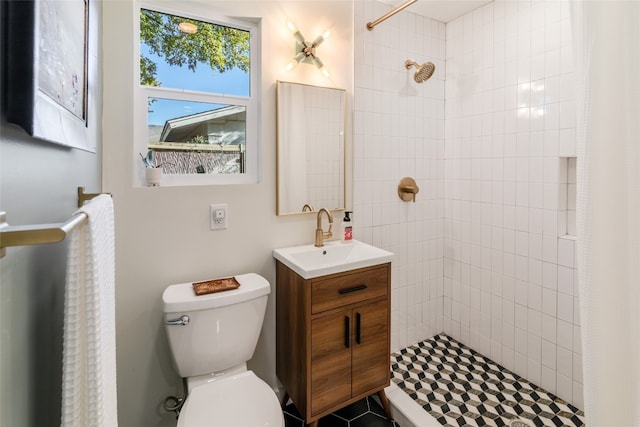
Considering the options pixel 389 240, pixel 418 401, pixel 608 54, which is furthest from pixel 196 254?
pixel 608 54

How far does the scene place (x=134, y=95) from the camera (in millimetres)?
1585

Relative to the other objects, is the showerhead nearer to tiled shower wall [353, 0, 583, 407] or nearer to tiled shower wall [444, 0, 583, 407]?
tiled shower wall [353, 0, 583, 407]

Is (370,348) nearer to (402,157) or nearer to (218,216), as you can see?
(218,216)

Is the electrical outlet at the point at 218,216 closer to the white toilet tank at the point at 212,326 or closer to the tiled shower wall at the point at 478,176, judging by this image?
the white toilet tank at the point at 212,326

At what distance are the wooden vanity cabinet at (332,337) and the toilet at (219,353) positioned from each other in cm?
21

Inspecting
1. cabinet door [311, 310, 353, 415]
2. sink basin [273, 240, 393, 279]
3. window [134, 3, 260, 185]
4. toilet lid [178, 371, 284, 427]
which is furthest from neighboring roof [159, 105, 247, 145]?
toilet lid [178, 371, 284, 427]

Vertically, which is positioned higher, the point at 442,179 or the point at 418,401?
the point at 442,179

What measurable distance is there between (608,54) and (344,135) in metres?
1.41

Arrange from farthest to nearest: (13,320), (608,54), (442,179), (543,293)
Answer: (442,179)
(543,293)
(608,54)
(13,320)

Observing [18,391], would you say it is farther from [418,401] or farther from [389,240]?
[389,240]

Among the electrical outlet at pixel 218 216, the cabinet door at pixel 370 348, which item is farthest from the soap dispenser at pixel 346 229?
the electrical outlet at pixel 218 216

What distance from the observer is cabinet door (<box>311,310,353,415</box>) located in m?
1.61

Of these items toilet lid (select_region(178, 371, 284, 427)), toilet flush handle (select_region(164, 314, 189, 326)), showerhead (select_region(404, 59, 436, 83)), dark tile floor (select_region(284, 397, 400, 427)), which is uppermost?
showerhead (select_region(404, 59, 436, 83))

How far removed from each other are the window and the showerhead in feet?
3.49
